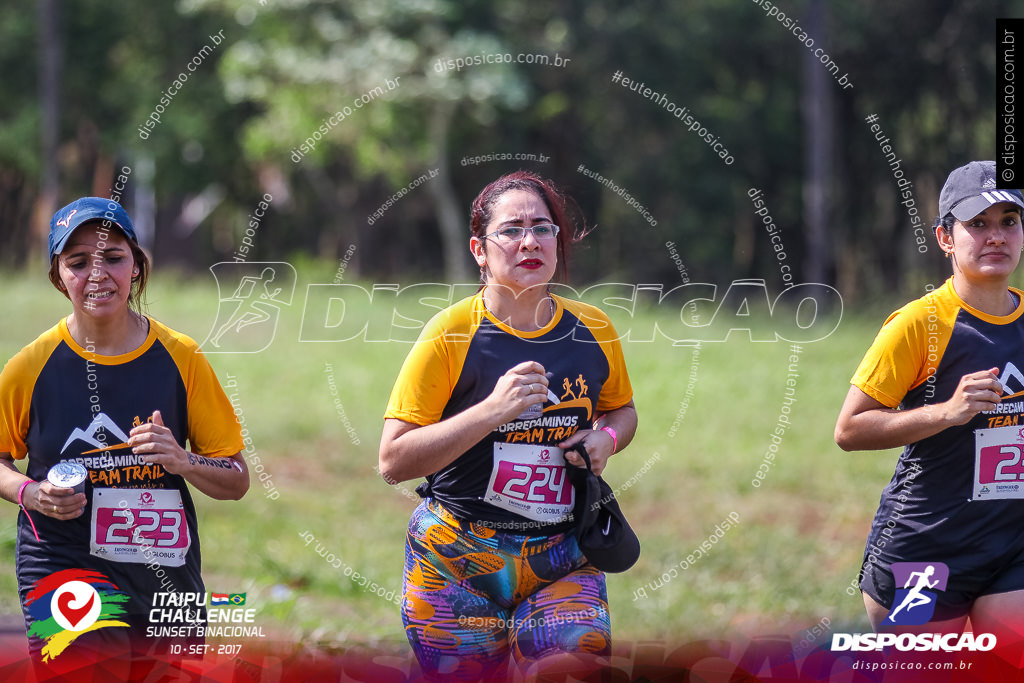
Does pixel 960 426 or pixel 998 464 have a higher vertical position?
pixel 960 426

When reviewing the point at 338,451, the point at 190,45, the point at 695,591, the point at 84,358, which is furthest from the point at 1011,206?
the point at 190,45

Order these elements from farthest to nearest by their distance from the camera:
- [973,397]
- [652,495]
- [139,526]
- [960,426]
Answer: [652,495], [960,426], [139,526], [973,397]

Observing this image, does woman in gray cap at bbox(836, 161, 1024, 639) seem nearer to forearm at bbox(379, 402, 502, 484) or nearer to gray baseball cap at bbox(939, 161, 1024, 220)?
gray baseball cap at bbox(939, 161, 1024, 220)

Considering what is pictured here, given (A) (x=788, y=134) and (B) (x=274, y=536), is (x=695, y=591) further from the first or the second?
(A) (x=788, y=134)

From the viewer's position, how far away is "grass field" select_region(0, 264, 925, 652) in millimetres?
5910

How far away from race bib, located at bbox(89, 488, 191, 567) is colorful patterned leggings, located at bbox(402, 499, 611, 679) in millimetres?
675

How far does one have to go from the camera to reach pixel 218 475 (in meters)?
2.99

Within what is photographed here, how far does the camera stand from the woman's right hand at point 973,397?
2898 millimetres

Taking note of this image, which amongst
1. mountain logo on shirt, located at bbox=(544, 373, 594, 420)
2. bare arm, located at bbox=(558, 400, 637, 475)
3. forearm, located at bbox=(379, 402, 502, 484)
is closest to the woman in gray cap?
bare arm, located at bbox=(558, 400, 637, 475)

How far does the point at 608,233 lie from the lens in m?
15.9

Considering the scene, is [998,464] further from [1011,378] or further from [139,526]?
[139,526]

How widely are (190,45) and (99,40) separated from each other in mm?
1886

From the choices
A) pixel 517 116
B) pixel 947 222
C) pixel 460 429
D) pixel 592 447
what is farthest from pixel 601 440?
pixel 517 116

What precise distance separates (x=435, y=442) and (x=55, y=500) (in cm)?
99
